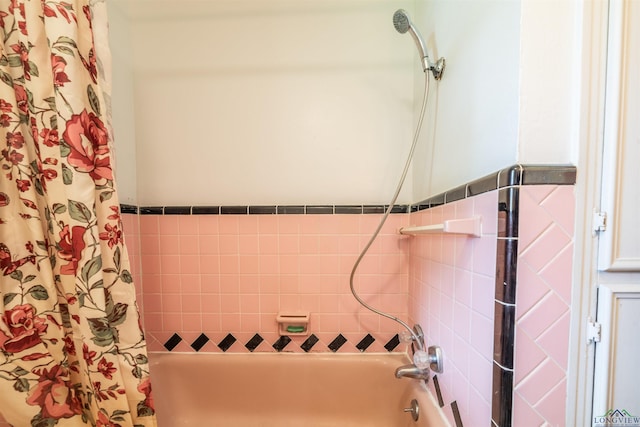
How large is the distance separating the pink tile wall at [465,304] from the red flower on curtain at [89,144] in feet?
3.18


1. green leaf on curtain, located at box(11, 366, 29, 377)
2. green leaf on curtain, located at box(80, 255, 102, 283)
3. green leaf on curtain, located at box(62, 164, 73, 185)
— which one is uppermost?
green leaf on curtain, located at box(62, 164, 73, 185)

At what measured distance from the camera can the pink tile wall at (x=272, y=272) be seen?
117 centimetres

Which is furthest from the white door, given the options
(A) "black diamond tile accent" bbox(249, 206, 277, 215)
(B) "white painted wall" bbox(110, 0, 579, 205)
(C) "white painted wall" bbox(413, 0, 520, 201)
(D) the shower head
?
(A) "black diamond tile accent" bbox(249, 206, 277, 215)

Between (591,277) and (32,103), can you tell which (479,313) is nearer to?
(591,277)

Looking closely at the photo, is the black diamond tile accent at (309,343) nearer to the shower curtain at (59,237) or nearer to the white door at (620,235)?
the shower curtain at (59,237)

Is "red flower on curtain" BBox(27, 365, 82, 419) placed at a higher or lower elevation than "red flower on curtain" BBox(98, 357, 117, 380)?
lower

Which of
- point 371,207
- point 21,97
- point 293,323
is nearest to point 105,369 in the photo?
point 293,323

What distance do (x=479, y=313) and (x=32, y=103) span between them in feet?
4.18

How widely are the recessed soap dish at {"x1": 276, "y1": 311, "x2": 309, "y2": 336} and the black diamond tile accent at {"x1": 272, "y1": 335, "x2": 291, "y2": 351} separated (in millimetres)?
32

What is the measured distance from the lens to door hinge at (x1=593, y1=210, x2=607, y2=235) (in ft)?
1.58

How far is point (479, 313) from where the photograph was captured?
592 millimetres

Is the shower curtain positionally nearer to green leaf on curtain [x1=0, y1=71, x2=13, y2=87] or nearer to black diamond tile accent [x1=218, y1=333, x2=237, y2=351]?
green leaf on curtain [x1=0, y1=71, x2=13, y2=87]

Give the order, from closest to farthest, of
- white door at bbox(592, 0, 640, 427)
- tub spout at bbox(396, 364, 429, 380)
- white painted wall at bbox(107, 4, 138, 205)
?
white door at bbox(592, 0, 640, 427), tub spout at bbox(396, 364, 429, 380), white painted wall at bbox(107, 4, 138, 205)

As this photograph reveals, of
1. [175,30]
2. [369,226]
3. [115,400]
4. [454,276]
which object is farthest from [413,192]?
[175,30]
